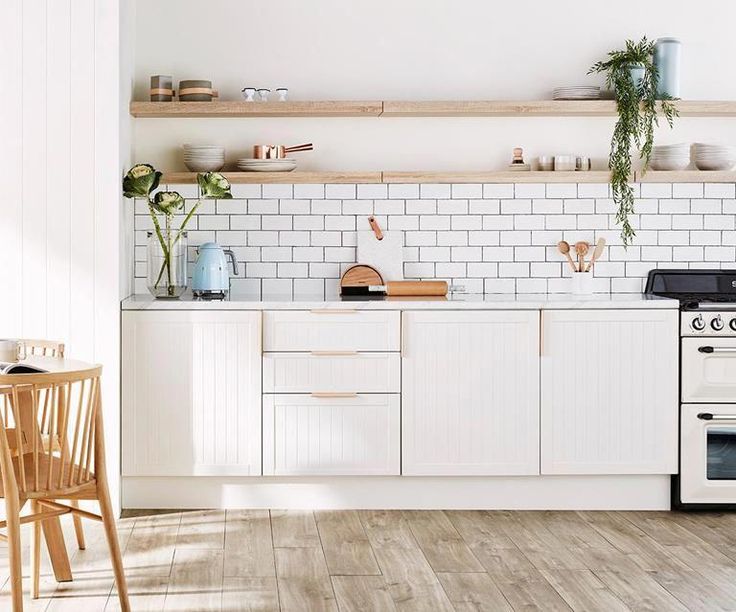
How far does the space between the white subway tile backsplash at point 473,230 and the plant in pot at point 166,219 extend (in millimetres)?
334

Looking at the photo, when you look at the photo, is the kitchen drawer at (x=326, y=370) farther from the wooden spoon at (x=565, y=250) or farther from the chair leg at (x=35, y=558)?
the chair leg at (x=35, y=558)

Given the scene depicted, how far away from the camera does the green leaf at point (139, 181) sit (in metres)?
4.29

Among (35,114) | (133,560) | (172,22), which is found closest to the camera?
(133,560)

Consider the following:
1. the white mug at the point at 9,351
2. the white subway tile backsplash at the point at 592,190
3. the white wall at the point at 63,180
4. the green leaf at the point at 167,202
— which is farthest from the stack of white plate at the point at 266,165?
the white mug at the point at 9,351

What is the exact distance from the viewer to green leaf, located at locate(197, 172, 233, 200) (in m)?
4.36

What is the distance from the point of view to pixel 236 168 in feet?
15.7

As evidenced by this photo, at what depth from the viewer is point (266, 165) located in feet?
15.1

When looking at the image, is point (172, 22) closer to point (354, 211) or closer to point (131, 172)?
point (131, 172)

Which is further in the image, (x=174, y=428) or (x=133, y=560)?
(x=174, y=428)

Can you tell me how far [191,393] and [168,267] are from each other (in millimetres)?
584

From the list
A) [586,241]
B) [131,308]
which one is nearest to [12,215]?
[131,308]

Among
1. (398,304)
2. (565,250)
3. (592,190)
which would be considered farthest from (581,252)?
(398,304)

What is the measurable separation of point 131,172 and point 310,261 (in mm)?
976

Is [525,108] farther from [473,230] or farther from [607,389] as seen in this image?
[607,389]
